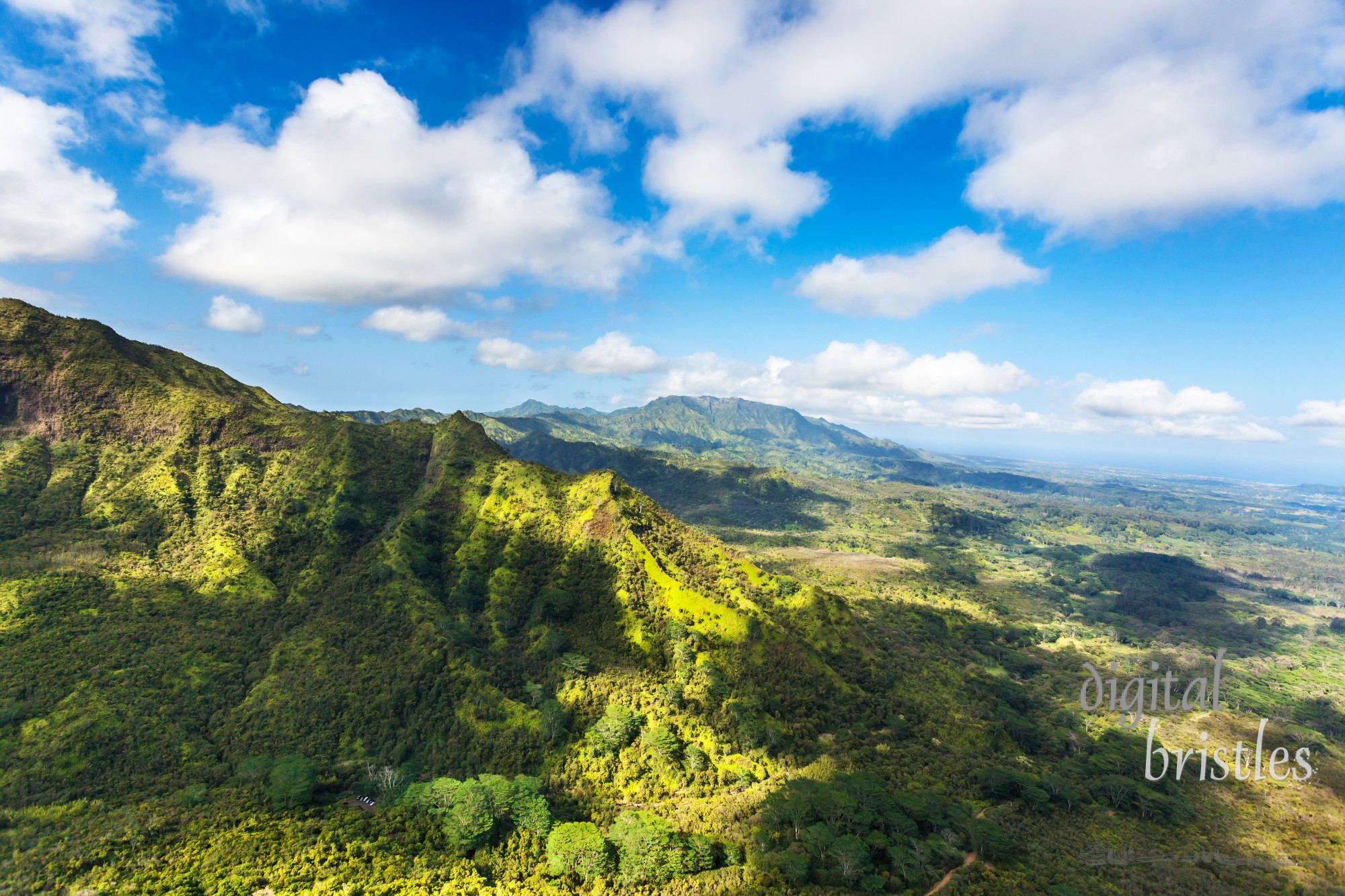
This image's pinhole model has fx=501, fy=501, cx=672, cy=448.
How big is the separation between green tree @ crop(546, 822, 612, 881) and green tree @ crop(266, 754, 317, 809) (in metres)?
28.8

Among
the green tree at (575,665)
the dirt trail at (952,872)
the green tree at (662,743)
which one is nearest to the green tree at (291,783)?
the green tree at (575,665)

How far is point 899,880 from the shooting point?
53.0m

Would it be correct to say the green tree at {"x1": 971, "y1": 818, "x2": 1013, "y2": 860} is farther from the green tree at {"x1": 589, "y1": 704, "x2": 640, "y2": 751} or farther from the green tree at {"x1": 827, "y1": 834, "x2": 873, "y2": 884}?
the green tree at {"x1": 589, "y1": 704, "x2": 640, "y2": 751}

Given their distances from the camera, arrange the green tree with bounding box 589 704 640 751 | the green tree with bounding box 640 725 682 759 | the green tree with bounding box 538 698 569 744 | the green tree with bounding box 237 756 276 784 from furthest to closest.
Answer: the green tree with bounding box 538 698 569 744 < the green tree with bounding box 589 704 640 751 < the green tree with bounding box 640 725 682 759 < the green tree with bounding box 237 756 276 784

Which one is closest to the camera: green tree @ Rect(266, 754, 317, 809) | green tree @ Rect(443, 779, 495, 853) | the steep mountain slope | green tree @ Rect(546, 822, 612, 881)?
green tree @ Rect(546, 822, 612, 881)

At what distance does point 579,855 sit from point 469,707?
94.1 feet

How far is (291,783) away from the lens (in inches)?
2275

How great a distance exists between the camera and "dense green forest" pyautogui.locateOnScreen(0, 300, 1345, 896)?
5341 cm

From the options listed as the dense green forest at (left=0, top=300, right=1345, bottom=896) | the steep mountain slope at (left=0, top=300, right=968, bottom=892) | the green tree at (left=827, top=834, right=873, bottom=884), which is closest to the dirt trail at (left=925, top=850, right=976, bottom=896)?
the dense green forest at (left=0, top=300, right=1345, bottom=896)

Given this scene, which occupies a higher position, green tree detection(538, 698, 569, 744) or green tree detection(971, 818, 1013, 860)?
green tree detection(538, 698, 569, 744)

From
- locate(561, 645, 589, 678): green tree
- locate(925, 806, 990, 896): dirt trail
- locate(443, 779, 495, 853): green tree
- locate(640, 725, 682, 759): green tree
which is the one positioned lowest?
locate(925, 806, 990, 896): dirt trail

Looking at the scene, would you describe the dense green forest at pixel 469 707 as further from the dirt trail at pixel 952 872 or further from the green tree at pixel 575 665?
the green tree at pixel 575 665

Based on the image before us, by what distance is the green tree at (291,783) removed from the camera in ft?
186

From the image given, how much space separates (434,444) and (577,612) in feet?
220
